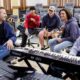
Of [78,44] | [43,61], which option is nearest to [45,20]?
[78,44]

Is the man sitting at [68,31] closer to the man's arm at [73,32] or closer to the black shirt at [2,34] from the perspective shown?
the man's arm at [73,32]

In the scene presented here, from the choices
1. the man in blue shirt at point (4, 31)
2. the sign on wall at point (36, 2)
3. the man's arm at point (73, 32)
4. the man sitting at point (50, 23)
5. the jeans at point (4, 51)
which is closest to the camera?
the jeans at point (4, 51)

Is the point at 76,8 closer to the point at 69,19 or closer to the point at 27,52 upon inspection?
the point at 69,19

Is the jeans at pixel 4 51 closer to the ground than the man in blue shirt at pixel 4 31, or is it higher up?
closer to the ground

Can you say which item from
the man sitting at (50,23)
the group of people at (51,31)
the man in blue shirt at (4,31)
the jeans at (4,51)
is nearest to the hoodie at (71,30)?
the group of people at (51,31)

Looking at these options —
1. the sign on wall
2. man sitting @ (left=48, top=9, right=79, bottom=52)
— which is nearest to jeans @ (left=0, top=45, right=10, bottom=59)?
man sitting @ (left=48, top=9, right=79, bottom=52)

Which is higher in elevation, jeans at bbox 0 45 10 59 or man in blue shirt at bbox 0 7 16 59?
man in blue shirt at bbox 0 7 16 59

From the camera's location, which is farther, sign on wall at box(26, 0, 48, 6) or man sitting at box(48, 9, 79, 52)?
sign on wall at box(26, 0, 48, 6)

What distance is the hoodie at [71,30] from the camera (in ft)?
13.1

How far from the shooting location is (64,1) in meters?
9.86

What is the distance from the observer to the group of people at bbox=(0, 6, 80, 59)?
326 centimetres

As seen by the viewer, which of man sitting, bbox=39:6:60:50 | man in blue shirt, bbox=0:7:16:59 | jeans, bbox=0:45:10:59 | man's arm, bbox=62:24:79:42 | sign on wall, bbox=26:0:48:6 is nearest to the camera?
jeans, bbox=0:45:10:59

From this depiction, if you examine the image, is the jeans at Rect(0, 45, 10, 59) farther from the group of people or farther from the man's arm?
the man's arm

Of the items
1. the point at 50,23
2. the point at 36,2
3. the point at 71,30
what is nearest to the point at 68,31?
the point at 71,30
